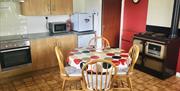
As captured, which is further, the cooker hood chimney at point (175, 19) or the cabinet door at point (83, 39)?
the cabinet door at point (83, 39)

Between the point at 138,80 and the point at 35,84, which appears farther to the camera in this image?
the point at 138,80

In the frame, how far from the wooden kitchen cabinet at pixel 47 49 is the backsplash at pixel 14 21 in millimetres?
486

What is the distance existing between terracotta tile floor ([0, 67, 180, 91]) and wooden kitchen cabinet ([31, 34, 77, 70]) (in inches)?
7.9

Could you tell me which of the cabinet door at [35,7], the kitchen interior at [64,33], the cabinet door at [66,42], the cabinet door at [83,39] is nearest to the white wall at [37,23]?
the kitchen interior at [64,33]

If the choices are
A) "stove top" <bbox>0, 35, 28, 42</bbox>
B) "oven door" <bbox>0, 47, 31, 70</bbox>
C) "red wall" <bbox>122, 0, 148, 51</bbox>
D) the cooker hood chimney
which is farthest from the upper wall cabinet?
the cooker hood chimney

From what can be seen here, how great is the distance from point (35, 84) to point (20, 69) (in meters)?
0.42

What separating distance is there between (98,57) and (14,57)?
164cm

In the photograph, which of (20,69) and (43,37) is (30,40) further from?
(20,69)

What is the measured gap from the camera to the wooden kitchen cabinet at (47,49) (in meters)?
3.24

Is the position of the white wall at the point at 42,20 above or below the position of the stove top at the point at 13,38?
above

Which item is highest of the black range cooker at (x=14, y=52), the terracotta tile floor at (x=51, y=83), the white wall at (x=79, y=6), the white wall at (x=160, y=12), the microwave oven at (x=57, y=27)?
the white wall at (x=79, y=6)

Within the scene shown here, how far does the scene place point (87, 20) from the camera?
3.87 m

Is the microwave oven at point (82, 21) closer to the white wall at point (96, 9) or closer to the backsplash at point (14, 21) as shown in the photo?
the white wall at point (96, 9)

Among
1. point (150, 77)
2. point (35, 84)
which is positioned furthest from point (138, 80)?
point (35, 84)
